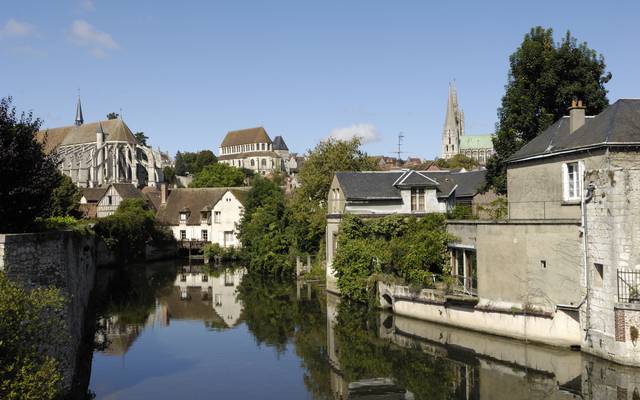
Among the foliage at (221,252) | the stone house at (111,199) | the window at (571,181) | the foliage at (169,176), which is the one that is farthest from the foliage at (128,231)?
the foliage at (169,176)

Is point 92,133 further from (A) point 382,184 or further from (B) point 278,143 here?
(A) point 382,184

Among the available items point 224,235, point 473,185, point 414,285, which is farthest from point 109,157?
point 414,285

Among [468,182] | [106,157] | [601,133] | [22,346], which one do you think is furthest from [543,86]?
[106,157]

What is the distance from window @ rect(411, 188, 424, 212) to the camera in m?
37.3

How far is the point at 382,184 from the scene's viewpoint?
124 feet

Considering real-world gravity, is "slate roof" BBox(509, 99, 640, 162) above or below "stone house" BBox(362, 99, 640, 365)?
above

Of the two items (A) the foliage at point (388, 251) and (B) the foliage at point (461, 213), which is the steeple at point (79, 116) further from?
(B) the foliage at point (461, 213)

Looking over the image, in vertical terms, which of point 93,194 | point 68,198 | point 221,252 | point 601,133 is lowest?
point 221,252

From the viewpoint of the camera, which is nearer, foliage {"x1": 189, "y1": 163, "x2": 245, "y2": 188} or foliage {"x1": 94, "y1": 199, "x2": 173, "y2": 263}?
foliage {"x1": 94, "y1": 199, "x2": 173, "y2": 263}

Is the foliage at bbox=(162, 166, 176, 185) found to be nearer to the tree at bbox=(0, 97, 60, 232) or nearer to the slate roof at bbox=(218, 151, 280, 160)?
the slate roof at bbox=(218, 151, 280, 160)

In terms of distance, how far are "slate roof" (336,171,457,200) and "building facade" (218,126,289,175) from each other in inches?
4676

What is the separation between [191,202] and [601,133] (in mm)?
56340

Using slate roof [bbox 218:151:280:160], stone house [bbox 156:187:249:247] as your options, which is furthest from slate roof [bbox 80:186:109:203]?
slate roof [bbox 218:151:280:160]

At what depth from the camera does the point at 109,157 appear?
116125 mm
